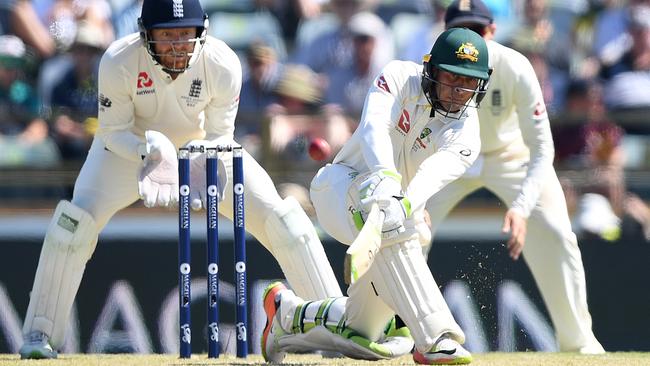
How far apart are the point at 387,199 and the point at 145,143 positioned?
143cm

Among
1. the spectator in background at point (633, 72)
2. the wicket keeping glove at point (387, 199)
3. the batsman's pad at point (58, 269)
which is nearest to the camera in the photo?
the wicket keeping glove at point (387, 199)

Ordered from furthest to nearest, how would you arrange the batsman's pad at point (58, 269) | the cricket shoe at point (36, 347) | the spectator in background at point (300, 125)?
the spectator in background at point (300, 125)
the batsman's pad at point (58, 269)
the cricket shoe at point (36, 347)

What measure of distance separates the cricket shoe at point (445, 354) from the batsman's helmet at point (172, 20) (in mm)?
1792

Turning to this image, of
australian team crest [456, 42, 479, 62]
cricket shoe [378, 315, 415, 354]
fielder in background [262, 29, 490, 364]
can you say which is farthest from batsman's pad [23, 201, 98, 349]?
australian team crest [456, 42, 479, 62]

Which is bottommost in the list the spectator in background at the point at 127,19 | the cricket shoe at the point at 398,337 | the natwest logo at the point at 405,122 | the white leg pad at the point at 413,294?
the cricket shoe at the point at 398,337

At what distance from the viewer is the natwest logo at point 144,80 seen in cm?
596

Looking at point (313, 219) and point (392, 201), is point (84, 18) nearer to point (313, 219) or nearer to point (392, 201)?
point (313, 219)

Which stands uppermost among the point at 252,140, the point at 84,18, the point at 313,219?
the point at 84,18

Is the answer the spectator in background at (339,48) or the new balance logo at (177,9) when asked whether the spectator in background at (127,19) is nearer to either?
the spectator in background at (339,48)

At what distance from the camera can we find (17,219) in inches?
321

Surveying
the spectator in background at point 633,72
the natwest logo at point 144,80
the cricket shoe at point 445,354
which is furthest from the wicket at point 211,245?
the spectator in background at point 633,72

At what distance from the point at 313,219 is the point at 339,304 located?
293 centimetres

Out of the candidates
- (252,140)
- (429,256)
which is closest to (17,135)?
(252,140)

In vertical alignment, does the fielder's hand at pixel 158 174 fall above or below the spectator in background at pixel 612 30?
Result: below
